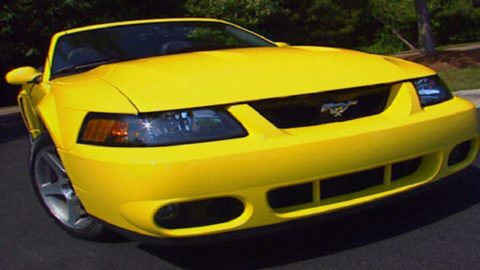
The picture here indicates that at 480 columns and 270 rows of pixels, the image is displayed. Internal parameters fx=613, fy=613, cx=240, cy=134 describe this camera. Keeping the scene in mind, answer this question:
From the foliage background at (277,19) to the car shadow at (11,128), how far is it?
12.2 ft

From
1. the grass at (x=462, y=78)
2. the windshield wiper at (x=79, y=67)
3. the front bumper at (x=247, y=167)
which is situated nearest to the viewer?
the front bumper at (x=247, y=167)

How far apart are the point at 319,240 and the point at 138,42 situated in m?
1.93

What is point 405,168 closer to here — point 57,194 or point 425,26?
point 57,194

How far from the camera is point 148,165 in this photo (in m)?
2.53

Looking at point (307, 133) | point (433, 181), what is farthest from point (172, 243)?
point (433, 181)

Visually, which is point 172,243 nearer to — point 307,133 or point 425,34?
point 307,133

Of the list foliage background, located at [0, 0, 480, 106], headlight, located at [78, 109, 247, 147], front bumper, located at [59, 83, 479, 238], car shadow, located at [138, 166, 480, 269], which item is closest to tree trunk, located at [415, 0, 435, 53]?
foliage background, located at [0, 0, 480, 106]

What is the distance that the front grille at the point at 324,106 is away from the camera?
2.76 m

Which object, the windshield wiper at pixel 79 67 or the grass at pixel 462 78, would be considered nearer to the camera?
the windshield wiper at pixel 79 67

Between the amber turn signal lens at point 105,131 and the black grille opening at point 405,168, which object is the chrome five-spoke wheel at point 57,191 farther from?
the black grille opening at point 405,168

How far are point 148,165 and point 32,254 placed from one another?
3.90 ft

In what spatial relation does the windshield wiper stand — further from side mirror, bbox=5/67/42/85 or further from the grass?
the grass

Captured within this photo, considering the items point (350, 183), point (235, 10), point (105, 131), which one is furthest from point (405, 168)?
point (235, 10)

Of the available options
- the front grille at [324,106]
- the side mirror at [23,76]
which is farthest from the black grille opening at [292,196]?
the side mirror at [23,76]
